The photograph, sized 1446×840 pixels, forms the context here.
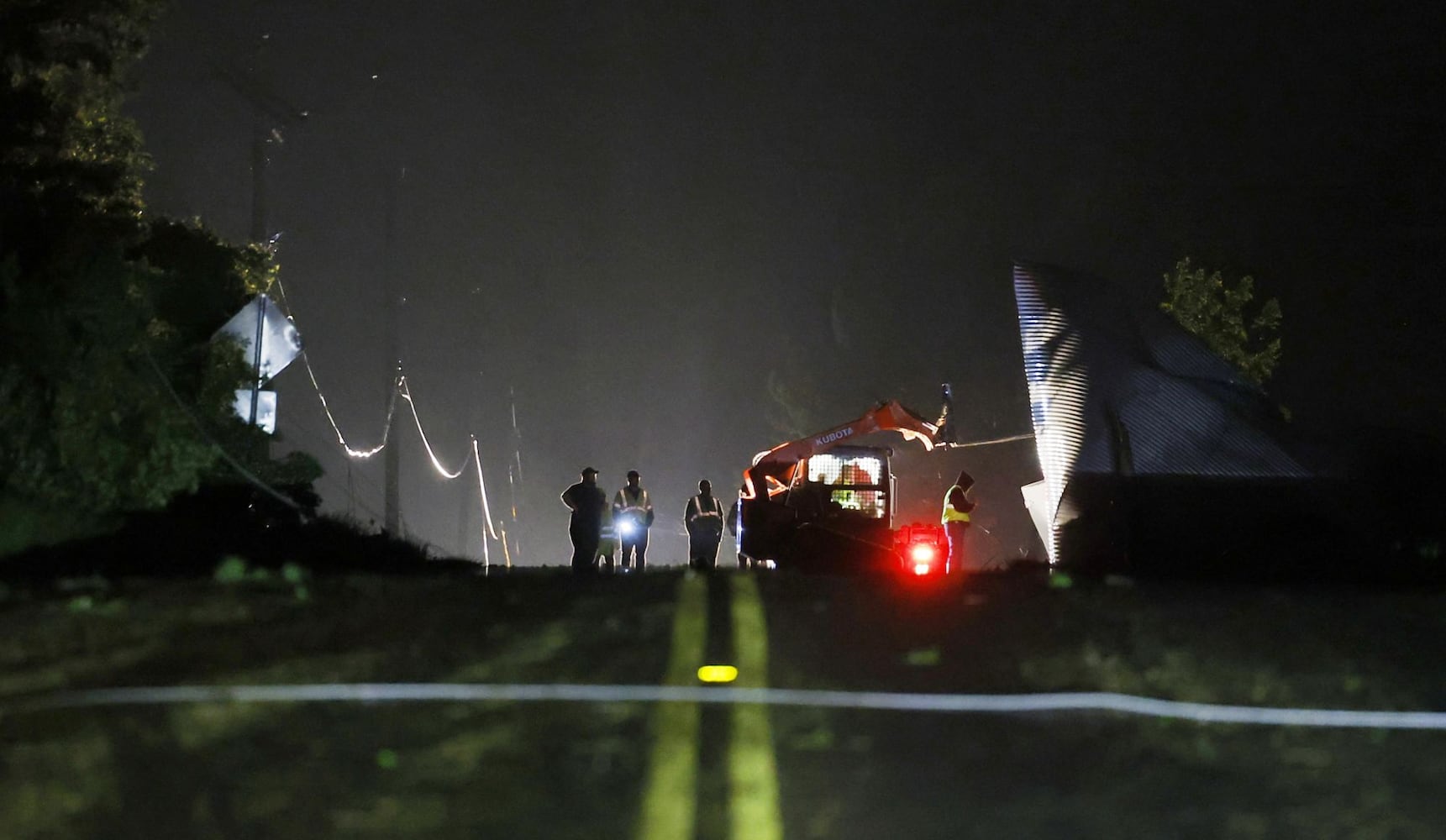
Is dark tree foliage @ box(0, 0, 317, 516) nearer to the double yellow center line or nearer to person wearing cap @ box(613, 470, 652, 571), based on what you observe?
person wearing cap @ box(613, 470, 652, 571)

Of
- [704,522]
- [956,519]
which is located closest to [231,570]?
[704,522]

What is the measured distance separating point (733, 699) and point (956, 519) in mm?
12025

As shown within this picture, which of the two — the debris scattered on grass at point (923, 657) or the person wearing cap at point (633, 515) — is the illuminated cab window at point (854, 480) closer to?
the person wearing cap at point (633, 515)

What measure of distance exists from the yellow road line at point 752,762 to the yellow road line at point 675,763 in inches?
6.6

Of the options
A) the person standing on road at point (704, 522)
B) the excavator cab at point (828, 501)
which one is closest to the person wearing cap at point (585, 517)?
the person standing on road at point (704, 522)

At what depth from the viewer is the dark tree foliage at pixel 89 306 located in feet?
43.8

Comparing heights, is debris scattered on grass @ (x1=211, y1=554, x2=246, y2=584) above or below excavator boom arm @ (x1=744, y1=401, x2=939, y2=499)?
below

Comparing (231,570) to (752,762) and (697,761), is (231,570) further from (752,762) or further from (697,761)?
(752,762)

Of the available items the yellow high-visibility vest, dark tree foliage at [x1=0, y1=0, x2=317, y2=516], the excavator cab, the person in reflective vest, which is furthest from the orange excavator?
dark tree foliage at [x1=0, y1=0, x2=317, y2=516]

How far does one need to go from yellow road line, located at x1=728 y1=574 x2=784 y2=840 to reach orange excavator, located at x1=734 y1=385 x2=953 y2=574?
35.0 feet

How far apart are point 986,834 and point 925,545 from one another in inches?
533

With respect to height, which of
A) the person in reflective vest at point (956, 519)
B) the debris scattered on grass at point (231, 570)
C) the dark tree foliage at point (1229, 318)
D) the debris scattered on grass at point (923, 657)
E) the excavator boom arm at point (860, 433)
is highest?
the dark tree foliage at point (1229, 318)

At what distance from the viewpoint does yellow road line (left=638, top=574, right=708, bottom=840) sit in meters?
5.42

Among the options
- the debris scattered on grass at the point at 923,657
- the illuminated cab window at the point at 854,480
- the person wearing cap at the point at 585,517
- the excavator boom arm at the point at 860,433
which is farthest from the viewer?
the excavator boom arm at the point at 860,433
